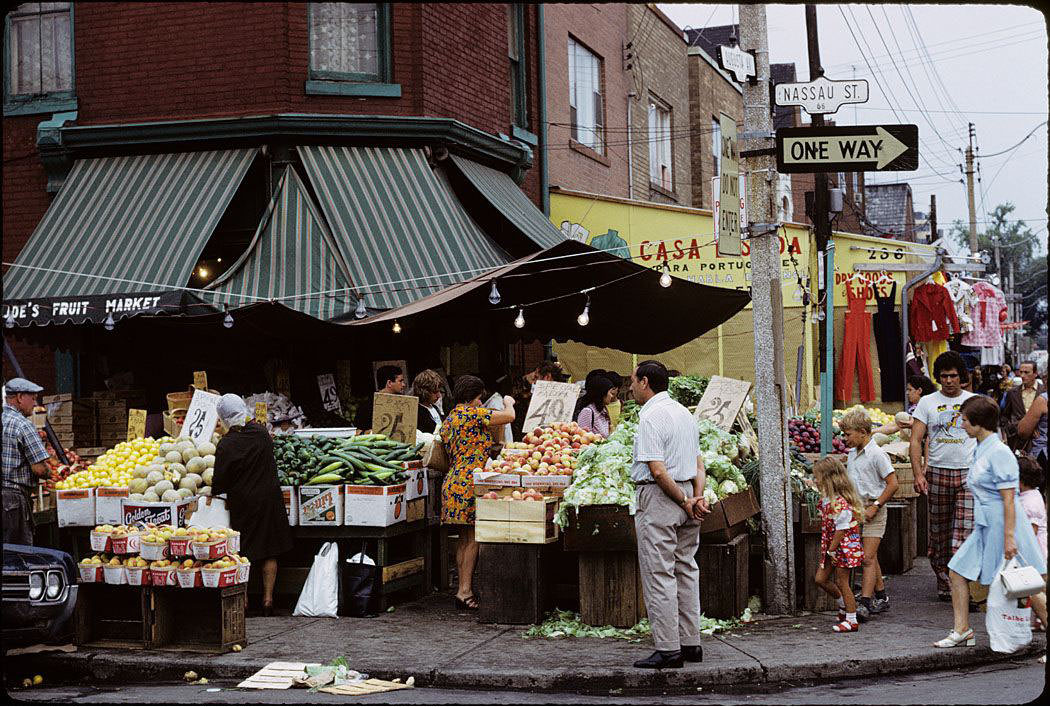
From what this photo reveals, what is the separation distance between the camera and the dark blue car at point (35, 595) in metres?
8.05

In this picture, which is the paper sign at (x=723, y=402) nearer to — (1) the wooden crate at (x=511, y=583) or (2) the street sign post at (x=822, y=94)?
(1) the wooden crate at (x=511, y=583)

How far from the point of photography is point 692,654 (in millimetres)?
8016

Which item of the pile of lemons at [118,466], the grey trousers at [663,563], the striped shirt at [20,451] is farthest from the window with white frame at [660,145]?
the grey trousers at [663,563]

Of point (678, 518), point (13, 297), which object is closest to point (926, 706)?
point (678, 518)

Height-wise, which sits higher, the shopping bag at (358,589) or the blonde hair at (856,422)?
the blonde hair at (856,422)

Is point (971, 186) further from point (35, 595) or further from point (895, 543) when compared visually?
point (35, 595)

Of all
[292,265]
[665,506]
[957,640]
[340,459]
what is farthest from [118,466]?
[957,640]

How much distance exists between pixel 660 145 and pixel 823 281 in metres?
6.01

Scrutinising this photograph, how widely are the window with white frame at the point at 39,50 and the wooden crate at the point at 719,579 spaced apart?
10671mm

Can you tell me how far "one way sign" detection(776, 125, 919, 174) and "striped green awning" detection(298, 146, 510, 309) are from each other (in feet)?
16.0

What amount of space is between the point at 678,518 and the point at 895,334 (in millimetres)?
14206

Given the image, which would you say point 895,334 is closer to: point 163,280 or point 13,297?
point 163,280

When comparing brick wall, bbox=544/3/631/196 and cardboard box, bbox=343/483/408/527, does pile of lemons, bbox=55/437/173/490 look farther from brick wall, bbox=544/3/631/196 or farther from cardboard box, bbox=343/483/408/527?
brick wall, bbox=544/3/631/196

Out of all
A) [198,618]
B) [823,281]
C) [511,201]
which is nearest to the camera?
[198,618]
